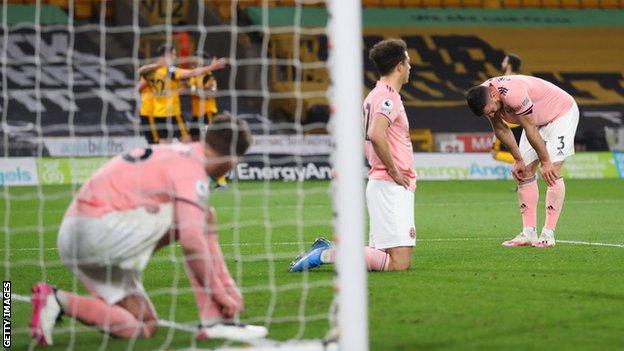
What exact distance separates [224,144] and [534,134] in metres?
4.65

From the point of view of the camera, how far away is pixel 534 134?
33.0 feet

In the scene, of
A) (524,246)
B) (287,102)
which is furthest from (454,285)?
(287,102)

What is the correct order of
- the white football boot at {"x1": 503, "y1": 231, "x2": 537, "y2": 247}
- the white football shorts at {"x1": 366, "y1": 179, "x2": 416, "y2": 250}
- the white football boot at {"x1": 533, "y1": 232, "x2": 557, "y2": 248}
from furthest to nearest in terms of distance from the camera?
the white football boot at {"x1": 503, "y1": 231, "x2": 537, "y2": 247} → the white football boot at {"x1": 533, "y1": 232, "x2": 557, "y2": 248} → the white football shorts at {"x1": 366, "y1": 179, "x2": 416, "y2": 250}

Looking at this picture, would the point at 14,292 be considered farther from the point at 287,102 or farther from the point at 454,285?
the point at 287,102

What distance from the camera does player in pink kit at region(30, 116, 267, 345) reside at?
19.4ft

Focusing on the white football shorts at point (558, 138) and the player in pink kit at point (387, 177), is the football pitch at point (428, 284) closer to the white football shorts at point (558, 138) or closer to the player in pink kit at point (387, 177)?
the player in pink kit at point (387, 177)

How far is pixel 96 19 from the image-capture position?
26109 millimetres

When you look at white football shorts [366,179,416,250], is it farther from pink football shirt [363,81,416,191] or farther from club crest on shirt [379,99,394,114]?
club crest on shirt [379,99,394,114]

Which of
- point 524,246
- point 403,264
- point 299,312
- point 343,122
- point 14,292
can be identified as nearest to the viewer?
point 343,122

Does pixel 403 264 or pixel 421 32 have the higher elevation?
pixel 421 32

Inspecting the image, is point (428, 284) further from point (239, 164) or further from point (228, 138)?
point (239, 164)

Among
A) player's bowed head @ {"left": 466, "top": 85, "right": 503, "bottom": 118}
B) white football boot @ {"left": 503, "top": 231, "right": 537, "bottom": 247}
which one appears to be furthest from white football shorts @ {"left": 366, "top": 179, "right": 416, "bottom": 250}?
white football boot @ {"left": 503, "top": 231, "right": 537, "bottom": 247}

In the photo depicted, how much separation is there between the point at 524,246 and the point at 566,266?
1533 mm

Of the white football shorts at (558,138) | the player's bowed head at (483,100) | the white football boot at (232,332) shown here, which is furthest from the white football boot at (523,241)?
the white football boot at (232,332)
